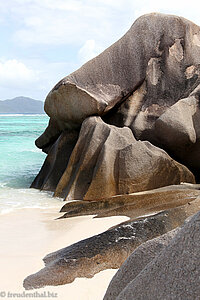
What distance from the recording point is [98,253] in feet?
9.41

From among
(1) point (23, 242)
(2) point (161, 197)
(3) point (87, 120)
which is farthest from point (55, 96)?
(1) point (23, 242)

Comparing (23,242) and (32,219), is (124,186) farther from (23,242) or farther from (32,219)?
(23,242)

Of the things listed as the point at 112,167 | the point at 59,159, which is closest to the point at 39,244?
the point at 112,167

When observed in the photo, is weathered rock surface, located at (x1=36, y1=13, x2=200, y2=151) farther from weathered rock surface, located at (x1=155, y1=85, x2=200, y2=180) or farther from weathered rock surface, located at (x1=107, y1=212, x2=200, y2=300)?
weathered rock surface, located at (x1=107, y1=212, x2=200, y2=300)

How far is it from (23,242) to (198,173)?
152 inches

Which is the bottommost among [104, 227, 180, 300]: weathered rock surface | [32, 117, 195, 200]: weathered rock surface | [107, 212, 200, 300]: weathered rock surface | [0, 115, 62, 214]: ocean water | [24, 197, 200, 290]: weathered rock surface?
[0, 115, 62, 214]: ocean water

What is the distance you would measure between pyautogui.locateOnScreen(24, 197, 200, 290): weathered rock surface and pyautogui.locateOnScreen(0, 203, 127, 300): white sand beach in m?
0.07

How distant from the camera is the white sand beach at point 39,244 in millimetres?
2457

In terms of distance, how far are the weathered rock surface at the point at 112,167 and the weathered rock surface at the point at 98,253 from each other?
2330 mm

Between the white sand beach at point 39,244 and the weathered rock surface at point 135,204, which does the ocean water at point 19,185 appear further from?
the weathered rock surface at point 135,204

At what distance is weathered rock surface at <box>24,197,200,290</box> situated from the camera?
103 inches

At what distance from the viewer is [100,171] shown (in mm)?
5938

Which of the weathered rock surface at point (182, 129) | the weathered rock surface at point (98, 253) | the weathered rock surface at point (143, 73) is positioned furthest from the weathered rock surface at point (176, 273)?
the weathered rock surface at point (143, 73)

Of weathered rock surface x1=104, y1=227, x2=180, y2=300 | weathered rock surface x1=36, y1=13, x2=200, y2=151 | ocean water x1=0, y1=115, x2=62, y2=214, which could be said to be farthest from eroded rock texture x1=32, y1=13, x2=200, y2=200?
weathered rock surface x1=104, y1=227, x2=180, y2=300
